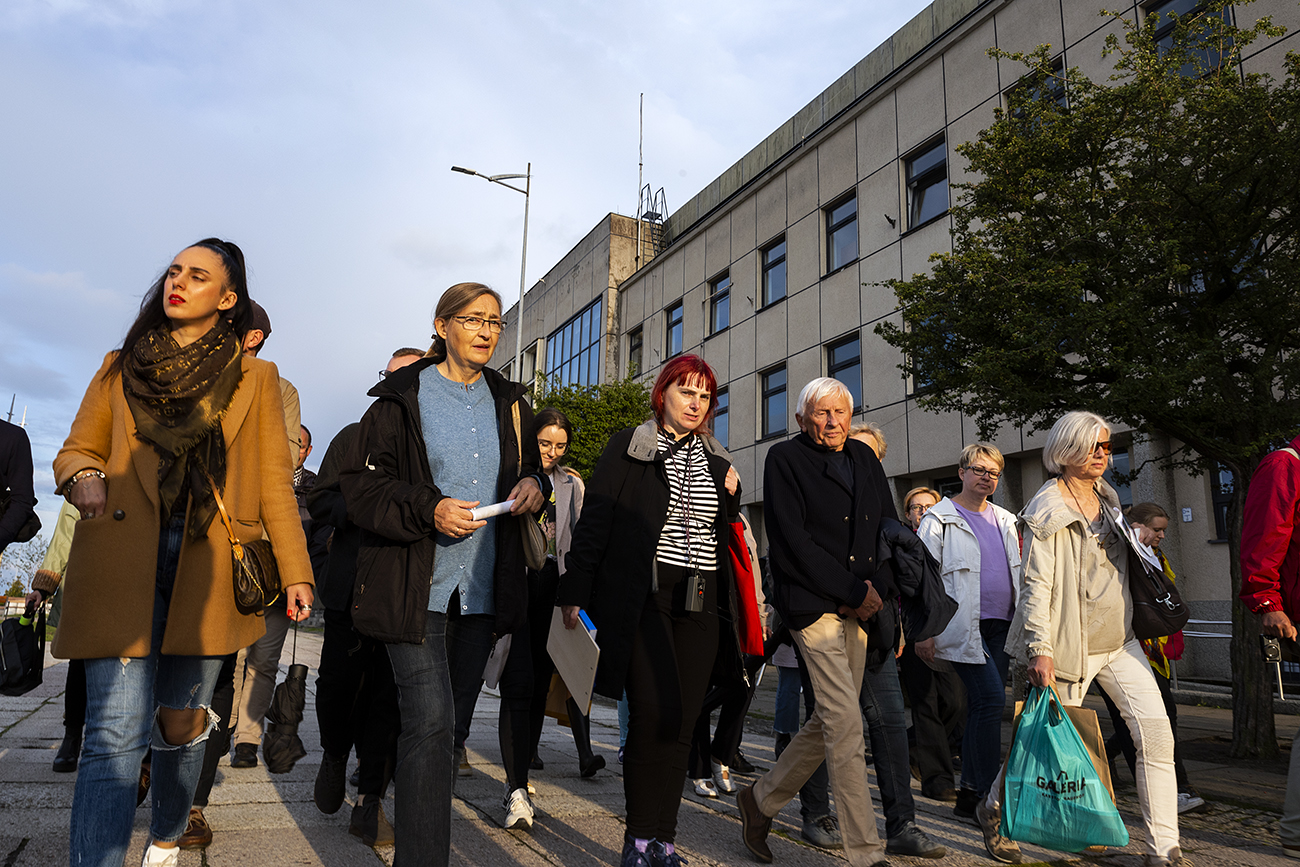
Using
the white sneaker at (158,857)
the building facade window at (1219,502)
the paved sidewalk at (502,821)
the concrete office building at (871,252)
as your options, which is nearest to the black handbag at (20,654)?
the paved sidewalk at (502,821)

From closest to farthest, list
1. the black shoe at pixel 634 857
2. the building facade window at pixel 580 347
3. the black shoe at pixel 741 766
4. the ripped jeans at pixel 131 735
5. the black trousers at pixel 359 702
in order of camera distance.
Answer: the ripped jeans at pixel 131 735 < the black shoe at pixel 634 857 < the black trousers at pixel 359 702 < the black shoe at pixel 741 766 < the building facade window at pixel 580 347

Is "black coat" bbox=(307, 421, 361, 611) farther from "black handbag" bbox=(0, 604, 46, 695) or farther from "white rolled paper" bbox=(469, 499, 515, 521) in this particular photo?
"black handbag" bbox=(0, 604, 46, 695)

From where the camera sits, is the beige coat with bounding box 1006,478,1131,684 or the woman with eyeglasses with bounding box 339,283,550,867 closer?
the woman with eyeglasses with bounding box 339,283,550,867

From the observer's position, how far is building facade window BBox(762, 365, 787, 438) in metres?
23.3

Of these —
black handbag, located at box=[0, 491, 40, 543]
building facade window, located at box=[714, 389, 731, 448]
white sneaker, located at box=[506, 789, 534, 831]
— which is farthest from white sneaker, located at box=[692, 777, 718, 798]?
building facade window, located at box=[714, 389, 731, 448]

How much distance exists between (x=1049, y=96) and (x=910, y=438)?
9869 millimetres

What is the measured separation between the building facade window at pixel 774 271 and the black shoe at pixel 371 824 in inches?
817

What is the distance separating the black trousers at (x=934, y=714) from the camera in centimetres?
572

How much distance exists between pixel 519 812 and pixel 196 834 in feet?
4.23

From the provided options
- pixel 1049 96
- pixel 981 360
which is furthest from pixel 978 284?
Result: pixel 1049 96

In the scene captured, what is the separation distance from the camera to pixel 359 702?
161 inches

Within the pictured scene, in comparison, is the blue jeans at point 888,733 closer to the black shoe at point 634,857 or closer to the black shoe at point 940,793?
the black shoe at point 634,857

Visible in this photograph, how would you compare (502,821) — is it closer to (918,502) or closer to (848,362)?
(918,502)

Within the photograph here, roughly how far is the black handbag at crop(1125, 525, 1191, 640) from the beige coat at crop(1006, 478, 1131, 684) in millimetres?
215
